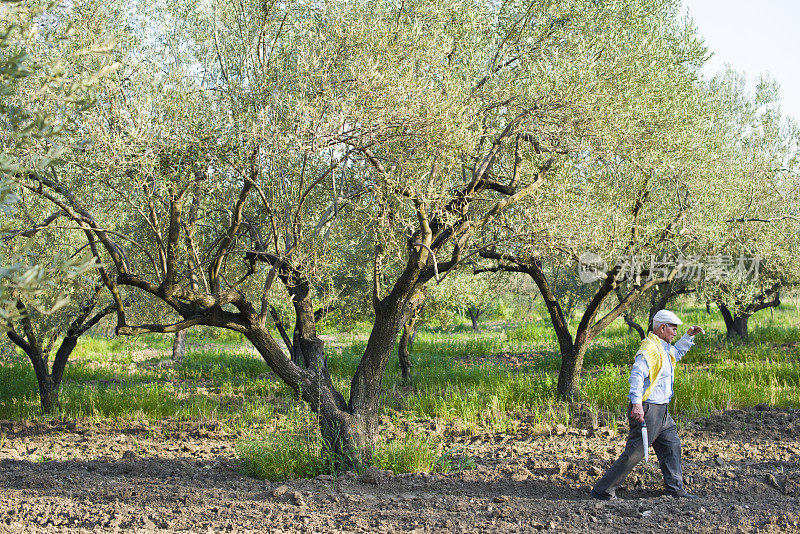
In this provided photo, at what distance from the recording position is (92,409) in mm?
9992

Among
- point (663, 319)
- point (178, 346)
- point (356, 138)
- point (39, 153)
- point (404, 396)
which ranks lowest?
point (404, 396)

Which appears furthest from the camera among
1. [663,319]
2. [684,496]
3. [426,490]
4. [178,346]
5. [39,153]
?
[178,346]

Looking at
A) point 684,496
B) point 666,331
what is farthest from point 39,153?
point 684,496

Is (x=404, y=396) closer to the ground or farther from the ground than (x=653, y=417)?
closer to the ground

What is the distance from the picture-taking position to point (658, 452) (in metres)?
5.67

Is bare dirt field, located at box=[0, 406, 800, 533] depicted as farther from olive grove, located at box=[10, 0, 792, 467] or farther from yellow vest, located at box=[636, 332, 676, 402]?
olive grove, located at box=[10, 0, 792, 467]

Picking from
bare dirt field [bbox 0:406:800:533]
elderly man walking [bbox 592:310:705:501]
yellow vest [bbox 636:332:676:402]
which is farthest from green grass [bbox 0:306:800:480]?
yellow vest [bbox 636:332:676:402]

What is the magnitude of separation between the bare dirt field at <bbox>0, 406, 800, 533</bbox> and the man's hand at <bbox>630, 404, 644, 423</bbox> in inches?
26.4

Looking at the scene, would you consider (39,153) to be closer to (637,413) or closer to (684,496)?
(637,413)

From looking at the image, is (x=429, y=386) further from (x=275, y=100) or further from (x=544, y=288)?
(x=275, y=100)

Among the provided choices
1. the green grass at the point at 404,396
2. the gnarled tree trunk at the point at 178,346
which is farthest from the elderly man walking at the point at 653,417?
the gnarled tree trunk at the point at 178,346

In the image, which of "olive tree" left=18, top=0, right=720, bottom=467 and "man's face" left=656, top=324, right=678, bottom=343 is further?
"olive tree" left=18, top=0, right=720, bottom=467

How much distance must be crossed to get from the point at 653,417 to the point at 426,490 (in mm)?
2142

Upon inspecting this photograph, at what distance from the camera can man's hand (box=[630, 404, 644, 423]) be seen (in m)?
5.27
